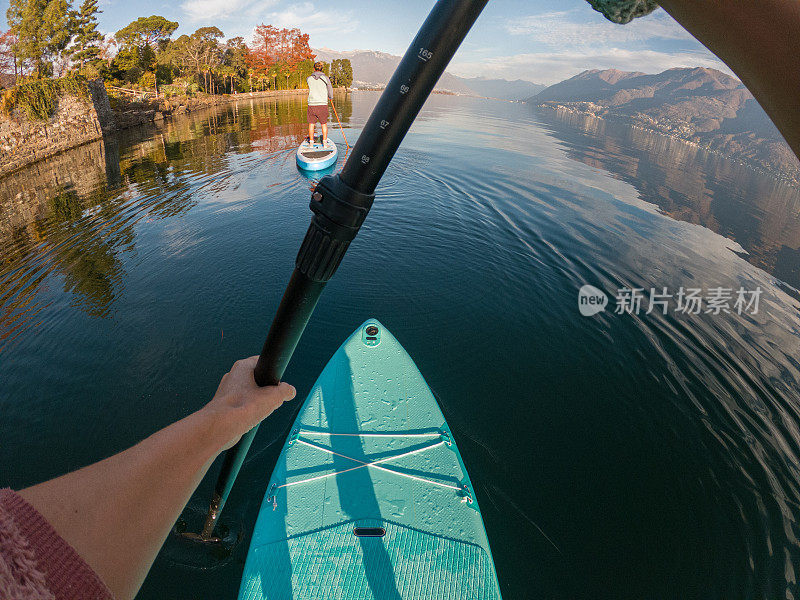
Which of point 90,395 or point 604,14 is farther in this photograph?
point 90,395

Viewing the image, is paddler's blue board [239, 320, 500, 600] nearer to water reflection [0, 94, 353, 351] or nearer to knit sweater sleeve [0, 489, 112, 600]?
knit sweater sleeve [0, 489, 112, 600]

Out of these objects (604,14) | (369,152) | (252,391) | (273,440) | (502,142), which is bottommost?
(273,440)

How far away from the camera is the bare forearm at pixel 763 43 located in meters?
0.52

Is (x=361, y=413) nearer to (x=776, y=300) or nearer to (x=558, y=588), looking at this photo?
(x=558, y=588)

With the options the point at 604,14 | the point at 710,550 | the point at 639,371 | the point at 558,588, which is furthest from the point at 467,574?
the point at 639,371

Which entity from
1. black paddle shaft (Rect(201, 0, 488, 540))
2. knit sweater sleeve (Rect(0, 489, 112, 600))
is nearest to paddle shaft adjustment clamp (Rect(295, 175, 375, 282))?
black paddle shaft (Rect(201, 0, 488, 540))

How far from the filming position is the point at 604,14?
1.03 metres

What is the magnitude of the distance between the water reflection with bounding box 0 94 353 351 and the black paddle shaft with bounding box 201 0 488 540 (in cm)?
874

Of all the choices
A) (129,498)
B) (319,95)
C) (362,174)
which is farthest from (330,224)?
(319,95)

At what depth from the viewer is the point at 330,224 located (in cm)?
115

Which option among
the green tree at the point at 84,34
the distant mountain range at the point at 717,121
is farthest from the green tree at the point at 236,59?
the distant mountain range at the point at 717,121

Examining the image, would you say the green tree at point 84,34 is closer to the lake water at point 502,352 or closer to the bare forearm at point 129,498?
→ the lake water at point 502,352

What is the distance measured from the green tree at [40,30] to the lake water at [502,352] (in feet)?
73.6

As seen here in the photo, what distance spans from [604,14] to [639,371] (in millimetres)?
7363
